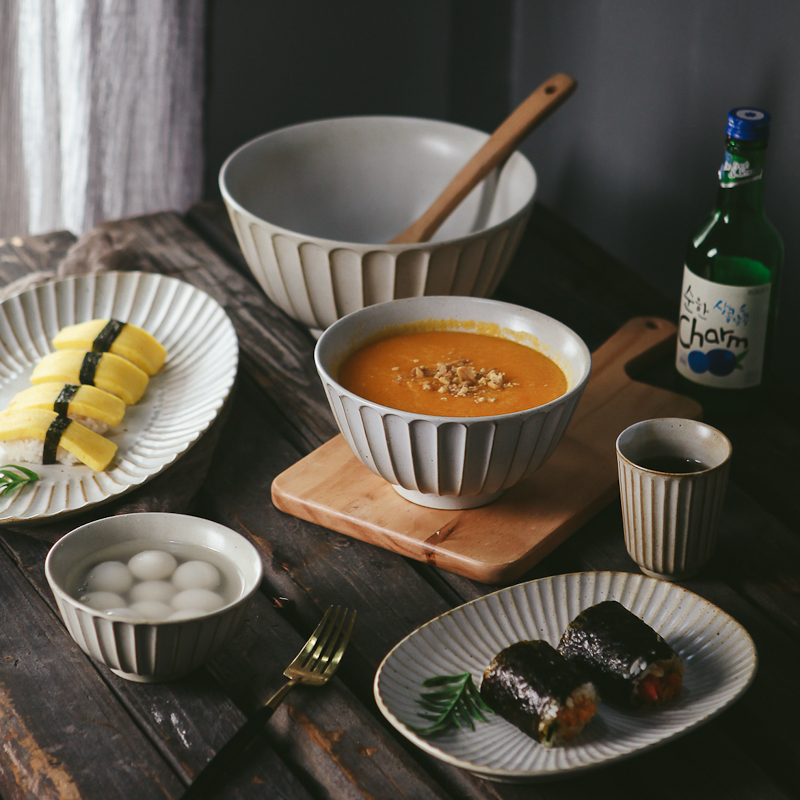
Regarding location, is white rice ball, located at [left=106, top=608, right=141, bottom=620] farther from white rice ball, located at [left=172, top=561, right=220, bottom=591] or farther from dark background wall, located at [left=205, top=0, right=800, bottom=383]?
dark background wall, located at [left=205, top=0, right=800, bottom=383]

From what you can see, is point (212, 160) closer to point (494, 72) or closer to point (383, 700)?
point (494, 72)

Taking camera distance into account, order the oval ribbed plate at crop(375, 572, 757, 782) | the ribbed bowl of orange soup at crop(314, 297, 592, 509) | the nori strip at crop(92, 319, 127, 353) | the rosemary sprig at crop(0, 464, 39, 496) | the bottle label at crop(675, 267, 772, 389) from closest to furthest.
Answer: the oval ribbed plate at crop(375, 572, 757, 782)
the ribbed bowl of orange soup at crop(314, 297, 592, 509)
the rosemary sprig at crop(0, 464, 39, 496)
the bottle label at crop(675, 267, 772, 389)
the nori strip at crop(92, 319, 127, 353)

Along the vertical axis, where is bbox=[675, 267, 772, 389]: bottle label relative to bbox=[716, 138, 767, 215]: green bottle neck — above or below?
below

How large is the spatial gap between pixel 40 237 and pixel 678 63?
1.28 metres

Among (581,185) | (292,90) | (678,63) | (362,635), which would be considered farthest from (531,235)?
(362,635)

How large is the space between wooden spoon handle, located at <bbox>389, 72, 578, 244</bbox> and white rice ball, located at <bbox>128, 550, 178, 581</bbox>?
726mm

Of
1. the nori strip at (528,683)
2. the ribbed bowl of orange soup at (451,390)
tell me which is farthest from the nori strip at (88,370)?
the nori strip at (528,683)

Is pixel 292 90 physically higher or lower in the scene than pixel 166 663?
higher

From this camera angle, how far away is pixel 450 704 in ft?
2.71

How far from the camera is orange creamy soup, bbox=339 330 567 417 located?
108 cm

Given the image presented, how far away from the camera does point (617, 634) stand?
0.85m

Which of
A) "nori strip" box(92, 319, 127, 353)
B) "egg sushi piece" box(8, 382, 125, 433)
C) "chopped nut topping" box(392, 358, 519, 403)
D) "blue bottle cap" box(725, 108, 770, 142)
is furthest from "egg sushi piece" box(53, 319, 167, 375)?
"blue bottle cap" box(725, 108, 770, 142)

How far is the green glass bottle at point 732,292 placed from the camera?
1.21 m

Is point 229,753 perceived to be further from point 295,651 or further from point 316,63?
point 316,63
